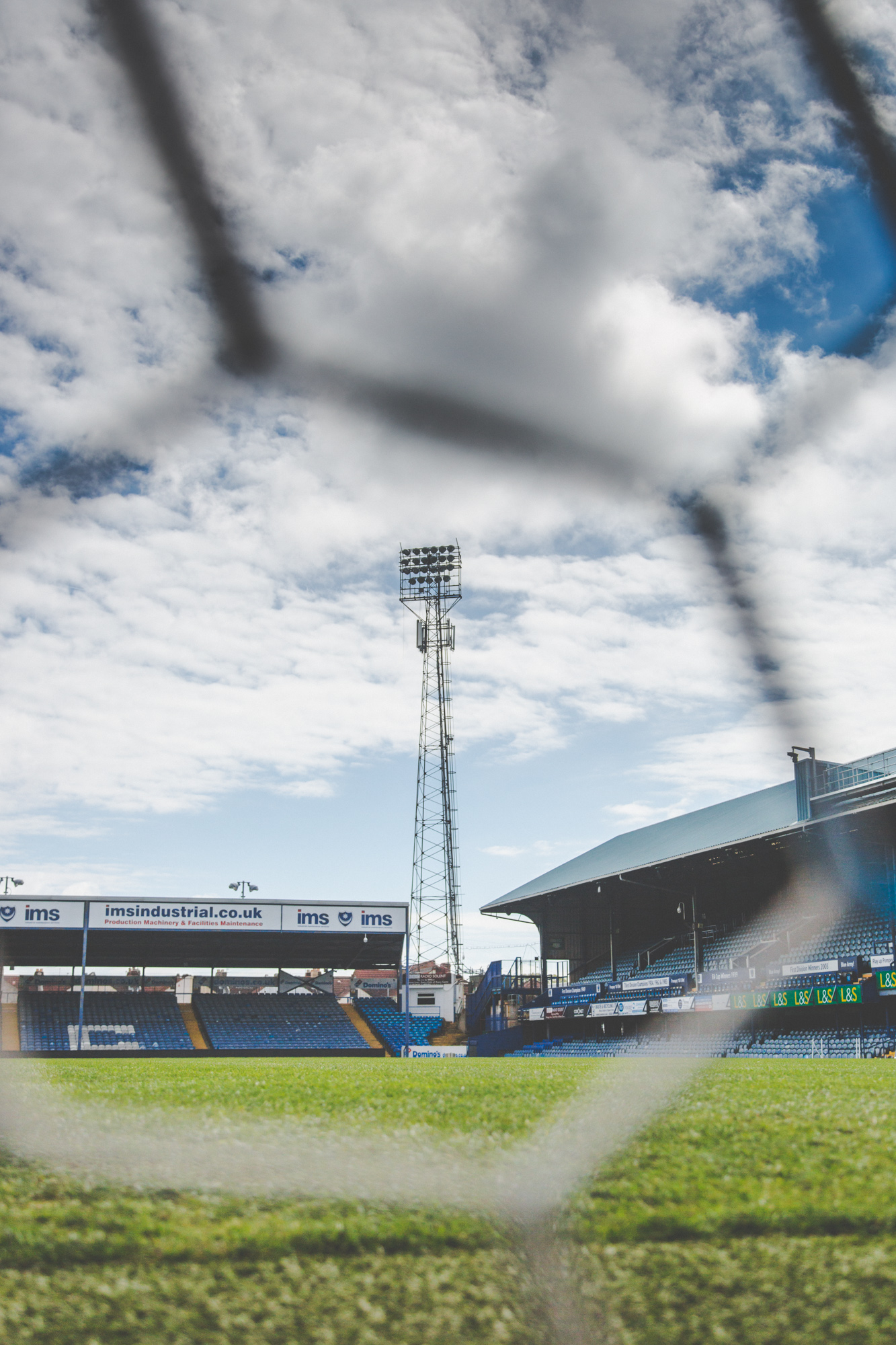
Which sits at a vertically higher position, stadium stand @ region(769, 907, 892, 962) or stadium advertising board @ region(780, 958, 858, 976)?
stadium stand @ region(769, 907, 892, 962)

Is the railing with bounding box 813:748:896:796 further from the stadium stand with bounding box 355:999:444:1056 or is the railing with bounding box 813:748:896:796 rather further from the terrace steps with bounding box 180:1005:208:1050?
the terrace steps with bounding box 180:1005:208:1050

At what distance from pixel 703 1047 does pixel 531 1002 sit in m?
12.3

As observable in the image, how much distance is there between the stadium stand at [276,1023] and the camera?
34.9 meters

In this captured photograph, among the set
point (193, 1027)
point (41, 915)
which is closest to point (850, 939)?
point (193, 1027)

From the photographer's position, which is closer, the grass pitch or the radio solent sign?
the grass pitch

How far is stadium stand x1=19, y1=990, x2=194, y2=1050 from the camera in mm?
33219

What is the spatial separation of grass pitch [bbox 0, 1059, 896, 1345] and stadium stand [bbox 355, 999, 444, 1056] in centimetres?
3488

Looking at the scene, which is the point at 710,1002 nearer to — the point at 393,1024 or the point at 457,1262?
the point at 393,1024

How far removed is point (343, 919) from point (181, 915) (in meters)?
5.87

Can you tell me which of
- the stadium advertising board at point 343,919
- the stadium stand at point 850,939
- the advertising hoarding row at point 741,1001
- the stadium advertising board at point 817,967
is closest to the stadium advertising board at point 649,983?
the advertising hoarding row at point 741,1001

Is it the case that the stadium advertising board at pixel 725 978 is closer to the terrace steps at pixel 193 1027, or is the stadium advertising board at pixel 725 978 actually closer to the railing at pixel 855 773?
the railing at pixel 855 773

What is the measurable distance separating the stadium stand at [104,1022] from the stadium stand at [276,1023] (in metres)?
1.11

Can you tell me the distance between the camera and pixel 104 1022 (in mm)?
34906

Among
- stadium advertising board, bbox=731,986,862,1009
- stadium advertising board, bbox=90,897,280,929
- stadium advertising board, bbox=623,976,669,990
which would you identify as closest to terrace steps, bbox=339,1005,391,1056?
stadium advertising board, bbox=90,897,280,929
